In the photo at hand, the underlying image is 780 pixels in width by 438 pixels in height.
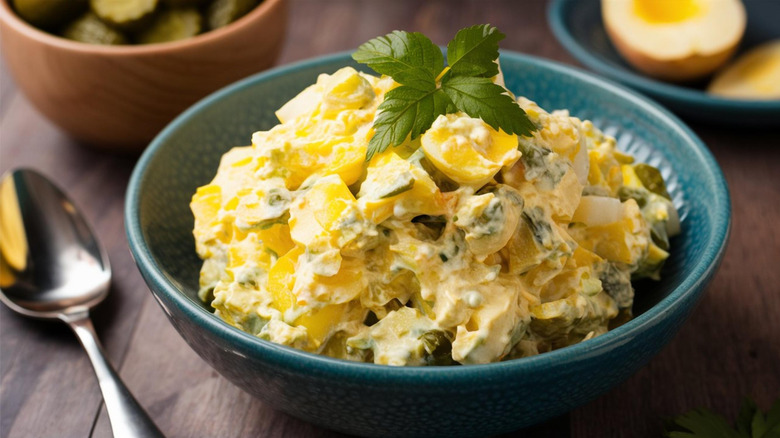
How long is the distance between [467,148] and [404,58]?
0.26m

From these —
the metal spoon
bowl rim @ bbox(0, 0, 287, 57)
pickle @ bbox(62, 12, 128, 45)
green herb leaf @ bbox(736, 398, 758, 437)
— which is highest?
bowl rim @ bbox(0, 0, 287, 57)

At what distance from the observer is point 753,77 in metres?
2.61

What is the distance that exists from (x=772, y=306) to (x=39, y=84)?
6.53 feet

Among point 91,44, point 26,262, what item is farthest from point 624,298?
point 91,44

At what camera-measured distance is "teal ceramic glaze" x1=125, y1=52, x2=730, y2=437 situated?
117cm

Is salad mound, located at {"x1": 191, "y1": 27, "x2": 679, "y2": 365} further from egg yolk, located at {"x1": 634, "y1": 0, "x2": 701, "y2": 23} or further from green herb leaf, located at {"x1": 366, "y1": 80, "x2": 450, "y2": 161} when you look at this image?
egg yolk, located at {"x1": 634, "y1": 0, "x2": 701, "y2": 23}

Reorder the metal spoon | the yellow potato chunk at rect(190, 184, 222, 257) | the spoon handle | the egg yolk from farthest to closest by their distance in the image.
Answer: the egg yolk → the metal spoon → the yellow potato chunk at rect(190, 184, 222, 257) → the spoon handle

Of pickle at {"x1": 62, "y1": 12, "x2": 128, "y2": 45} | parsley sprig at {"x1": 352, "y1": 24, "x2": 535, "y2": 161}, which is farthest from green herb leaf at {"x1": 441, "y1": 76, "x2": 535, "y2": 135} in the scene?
pickle at {"x1": 62, "y1": 12, "x2": 128, "y2": 45}

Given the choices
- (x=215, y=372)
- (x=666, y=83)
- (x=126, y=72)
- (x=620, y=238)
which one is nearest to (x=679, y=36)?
(x=666, y=83)

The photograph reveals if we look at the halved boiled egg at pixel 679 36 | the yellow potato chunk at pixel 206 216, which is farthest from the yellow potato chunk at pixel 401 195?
the halved boiled egg at pixel 679 36

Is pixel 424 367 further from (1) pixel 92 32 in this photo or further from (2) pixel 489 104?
(1) pixel 92 32

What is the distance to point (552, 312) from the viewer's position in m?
1.34

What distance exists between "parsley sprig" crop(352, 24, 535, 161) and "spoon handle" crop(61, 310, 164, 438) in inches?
25.1

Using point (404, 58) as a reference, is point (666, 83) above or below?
below
